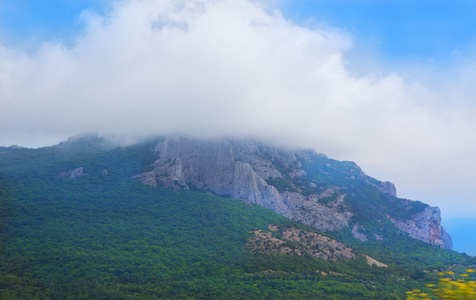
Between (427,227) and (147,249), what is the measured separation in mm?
116722

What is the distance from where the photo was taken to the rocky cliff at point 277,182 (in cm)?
13512

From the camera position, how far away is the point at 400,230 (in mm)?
137000

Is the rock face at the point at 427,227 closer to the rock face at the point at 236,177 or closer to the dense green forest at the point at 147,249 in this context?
the dense green forest at the point at 147,249

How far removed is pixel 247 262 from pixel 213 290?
16.0 m

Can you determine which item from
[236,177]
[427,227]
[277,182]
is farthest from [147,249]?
Answer: [427,227]

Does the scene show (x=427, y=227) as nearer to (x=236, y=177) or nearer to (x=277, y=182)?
(x=277, y=182)

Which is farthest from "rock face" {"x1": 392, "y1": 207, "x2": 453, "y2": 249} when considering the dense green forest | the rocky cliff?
the dense green forest

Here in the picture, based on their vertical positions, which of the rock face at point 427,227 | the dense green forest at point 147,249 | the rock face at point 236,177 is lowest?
the dense green forest at point 147,249

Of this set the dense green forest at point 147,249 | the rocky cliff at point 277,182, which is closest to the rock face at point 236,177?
the rocky cliff at point 277,182

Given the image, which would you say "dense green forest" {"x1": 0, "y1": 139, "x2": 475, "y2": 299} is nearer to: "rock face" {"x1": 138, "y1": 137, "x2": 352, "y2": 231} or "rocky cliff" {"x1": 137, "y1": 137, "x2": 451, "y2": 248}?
"rock face" {"x1": 138, "y1": 137, "x2": 352, "y2": 231}

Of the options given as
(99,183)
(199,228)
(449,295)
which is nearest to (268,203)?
(199,228)

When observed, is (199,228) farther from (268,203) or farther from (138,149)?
(138,149)

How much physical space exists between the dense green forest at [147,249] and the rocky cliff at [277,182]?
889 centimetres

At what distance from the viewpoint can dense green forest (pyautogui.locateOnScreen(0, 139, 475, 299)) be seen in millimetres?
70812
